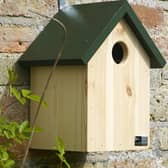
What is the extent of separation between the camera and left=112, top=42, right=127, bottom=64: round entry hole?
219 centimetres

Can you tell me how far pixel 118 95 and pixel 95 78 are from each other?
0.11m

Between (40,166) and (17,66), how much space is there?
35 centimetres

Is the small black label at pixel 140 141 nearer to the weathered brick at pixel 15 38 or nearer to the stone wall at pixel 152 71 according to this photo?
the stone wall at pixel 152 71

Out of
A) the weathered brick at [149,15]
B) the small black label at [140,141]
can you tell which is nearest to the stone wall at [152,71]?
the weathered brick at [149,15]

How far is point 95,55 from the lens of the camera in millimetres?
2070

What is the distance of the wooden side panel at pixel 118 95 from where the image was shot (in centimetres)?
207

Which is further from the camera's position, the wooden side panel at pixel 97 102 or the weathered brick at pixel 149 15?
the weathered brick at pixel 149 15

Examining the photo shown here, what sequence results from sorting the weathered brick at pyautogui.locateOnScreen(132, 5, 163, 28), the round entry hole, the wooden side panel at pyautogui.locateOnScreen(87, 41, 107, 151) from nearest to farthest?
the wooden side panel at pyautogui.locateOnScreen(87, 41, 107, 151) < the round entry hole < the weathered brick at pyautogui.locateOnScreen(132, 5, 163, 28)

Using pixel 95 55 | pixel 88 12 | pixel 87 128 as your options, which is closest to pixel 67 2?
pixel 88 12

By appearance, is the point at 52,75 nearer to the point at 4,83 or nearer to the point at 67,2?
the point at 4,83

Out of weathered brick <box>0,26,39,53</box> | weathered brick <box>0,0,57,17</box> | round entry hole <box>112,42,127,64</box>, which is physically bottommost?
round entry hole <box>112,42,127,64</box>

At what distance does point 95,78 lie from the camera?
6.78 ft

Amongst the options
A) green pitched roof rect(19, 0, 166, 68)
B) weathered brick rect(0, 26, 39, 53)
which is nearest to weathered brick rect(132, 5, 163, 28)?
green pitched roof rect(19, 0, 166, 68)

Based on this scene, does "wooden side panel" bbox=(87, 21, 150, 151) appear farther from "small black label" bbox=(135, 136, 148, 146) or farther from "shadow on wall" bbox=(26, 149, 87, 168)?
"shadow on wall" bbox=(26, 149, 87, 168)
